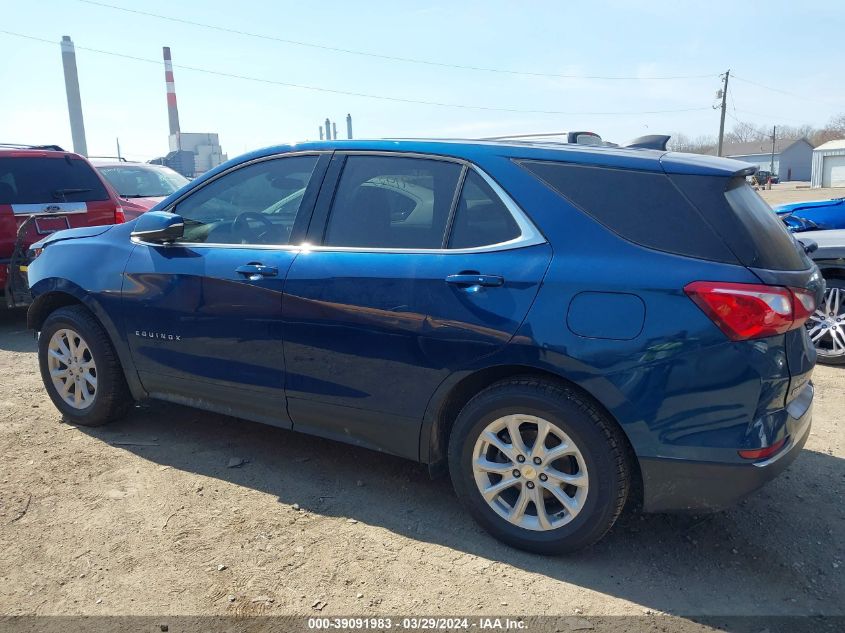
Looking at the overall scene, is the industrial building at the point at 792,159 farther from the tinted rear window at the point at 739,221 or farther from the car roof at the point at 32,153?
the tinted rear window at the point at 739,221

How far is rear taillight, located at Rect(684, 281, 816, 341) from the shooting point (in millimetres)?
2494

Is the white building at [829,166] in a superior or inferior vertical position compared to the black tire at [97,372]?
superior

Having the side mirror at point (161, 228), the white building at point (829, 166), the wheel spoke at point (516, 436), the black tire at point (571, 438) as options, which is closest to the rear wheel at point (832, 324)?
the black tire at point (571, 438)

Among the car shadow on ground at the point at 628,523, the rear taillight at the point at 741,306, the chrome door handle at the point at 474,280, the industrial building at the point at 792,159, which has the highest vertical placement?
the industrial building at the point at 792,159

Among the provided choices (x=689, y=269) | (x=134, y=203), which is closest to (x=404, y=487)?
(x=689, y=269)

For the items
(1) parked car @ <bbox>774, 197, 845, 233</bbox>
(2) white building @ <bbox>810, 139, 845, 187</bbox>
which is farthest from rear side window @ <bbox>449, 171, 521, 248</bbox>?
(2) white building @ <bbox>810, 139, 845, 187</bbox>

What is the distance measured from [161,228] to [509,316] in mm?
2071

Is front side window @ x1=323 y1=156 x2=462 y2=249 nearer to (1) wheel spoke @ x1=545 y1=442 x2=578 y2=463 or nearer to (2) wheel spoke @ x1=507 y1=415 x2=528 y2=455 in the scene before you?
(2) wheel spoke @ x1=507 y1=415 x2=528 y2=455

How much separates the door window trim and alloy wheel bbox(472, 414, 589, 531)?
73 cm

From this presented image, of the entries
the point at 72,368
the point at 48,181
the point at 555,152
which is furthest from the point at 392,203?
the point at 48,181

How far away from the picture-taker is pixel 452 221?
10.1ft

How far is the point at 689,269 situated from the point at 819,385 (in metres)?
3.38

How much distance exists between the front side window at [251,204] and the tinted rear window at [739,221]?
6.23 feet

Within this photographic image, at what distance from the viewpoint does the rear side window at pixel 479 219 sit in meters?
2.94
